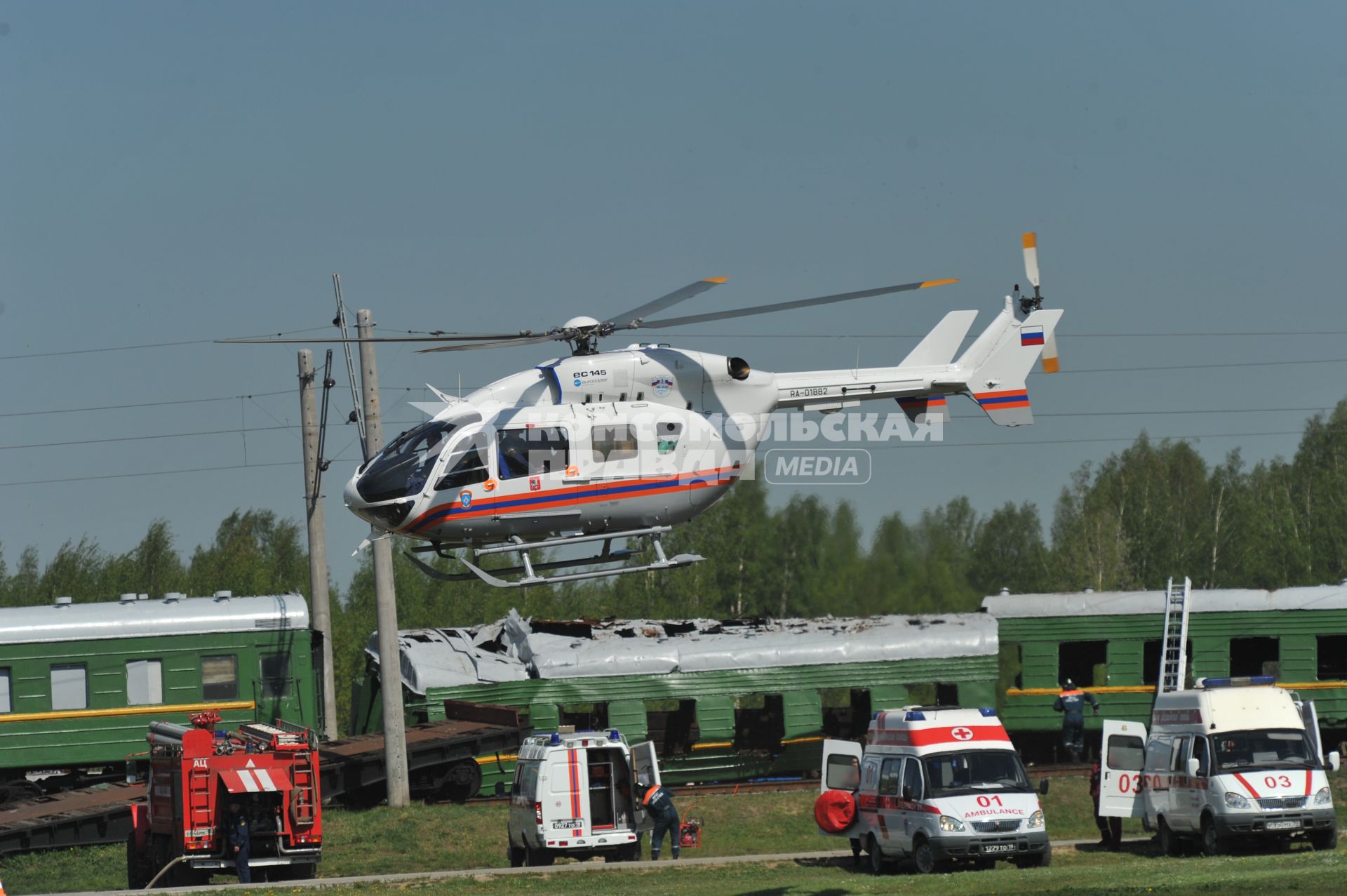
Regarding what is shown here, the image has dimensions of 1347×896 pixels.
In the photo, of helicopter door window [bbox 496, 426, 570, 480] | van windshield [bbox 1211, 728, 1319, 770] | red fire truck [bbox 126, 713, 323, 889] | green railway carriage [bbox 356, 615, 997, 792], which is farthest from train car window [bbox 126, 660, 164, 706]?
van windshield [bbox 1211, 728, 1319, 770]

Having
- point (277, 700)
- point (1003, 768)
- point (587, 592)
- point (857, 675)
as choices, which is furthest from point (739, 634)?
point (587, 592)

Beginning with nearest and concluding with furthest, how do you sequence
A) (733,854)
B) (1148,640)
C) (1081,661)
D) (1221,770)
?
(1221,770), (733,854), (1148,640), (1081,661)

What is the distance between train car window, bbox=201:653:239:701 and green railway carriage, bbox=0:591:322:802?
2 centimetres

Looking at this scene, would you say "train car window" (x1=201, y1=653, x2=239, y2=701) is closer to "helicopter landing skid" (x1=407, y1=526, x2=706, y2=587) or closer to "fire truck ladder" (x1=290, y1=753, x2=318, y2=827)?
"fire truck ladder" (x1=290, y1=753, x2=318, y2=827)

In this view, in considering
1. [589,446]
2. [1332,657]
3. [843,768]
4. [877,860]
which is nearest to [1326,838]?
[877,860]

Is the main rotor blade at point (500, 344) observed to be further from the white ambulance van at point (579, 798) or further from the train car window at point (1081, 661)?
the train car window at point (1081, 661)

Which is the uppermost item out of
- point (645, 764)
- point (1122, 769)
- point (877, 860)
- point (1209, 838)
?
point (645, 764)

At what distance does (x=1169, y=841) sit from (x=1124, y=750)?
1.49m

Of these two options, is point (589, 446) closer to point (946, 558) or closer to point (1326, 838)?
point (1326, 838)

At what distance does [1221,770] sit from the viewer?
23.1 meters

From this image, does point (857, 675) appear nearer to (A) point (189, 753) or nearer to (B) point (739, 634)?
(B) point (739, 634)

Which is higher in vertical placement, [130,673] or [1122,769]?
[130,673]

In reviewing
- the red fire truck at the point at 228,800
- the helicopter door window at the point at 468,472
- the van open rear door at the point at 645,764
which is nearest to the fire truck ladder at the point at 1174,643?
the van open rear door at the point at 645,764

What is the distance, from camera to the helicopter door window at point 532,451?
2116 centimetres
